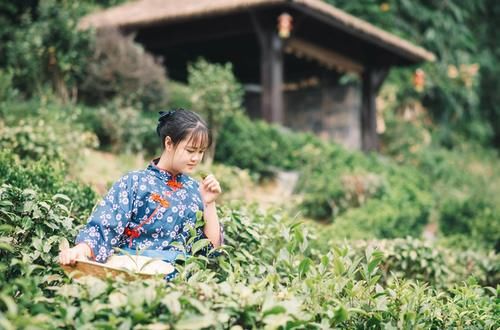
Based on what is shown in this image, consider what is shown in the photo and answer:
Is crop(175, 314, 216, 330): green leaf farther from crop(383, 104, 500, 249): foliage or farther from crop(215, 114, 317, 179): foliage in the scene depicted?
crop(383, 104, 500, 249): foliage

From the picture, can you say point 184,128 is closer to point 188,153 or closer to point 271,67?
point 188,153

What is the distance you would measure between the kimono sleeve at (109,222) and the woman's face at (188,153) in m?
0.28

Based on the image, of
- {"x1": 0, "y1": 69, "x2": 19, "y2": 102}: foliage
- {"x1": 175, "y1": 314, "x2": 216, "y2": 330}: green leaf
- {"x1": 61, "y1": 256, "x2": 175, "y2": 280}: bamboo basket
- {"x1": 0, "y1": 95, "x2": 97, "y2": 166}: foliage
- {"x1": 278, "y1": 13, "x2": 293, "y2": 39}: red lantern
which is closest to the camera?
{"x1": 175, "y1": 314, "x2": 216, "y2": 330}: green leaf

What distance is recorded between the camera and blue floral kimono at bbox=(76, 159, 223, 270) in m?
2.99

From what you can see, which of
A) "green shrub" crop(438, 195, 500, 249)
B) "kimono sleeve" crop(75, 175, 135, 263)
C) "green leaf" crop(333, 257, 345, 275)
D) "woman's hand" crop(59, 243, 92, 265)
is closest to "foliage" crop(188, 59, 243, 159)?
"green shrub" crop(438, 195, 500, 249)

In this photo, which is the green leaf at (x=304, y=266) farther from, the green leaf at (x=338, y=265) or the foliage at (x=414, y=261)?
the foliage at (x=414, y=261)

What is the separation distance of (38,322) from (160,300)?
1.40ft

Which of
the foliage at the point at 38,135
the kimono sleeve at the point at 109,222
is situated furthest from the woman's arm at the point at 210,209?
the foliage at the point at 38,135

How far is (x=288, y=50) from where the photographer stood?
11906mm

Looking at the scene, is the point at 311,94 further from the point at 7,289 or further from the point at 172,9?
the point at 7,289

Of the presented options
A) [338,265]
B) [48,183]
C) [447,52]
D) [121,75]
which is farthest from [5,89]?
[447,52]

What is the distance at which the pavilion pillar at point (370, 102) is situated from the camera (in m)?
13.3

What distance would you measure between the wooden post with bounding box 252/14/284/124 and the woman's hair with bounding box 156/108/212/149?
289 inches

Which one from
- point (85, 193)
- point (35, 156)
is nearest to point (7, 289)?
point (85, 193)
